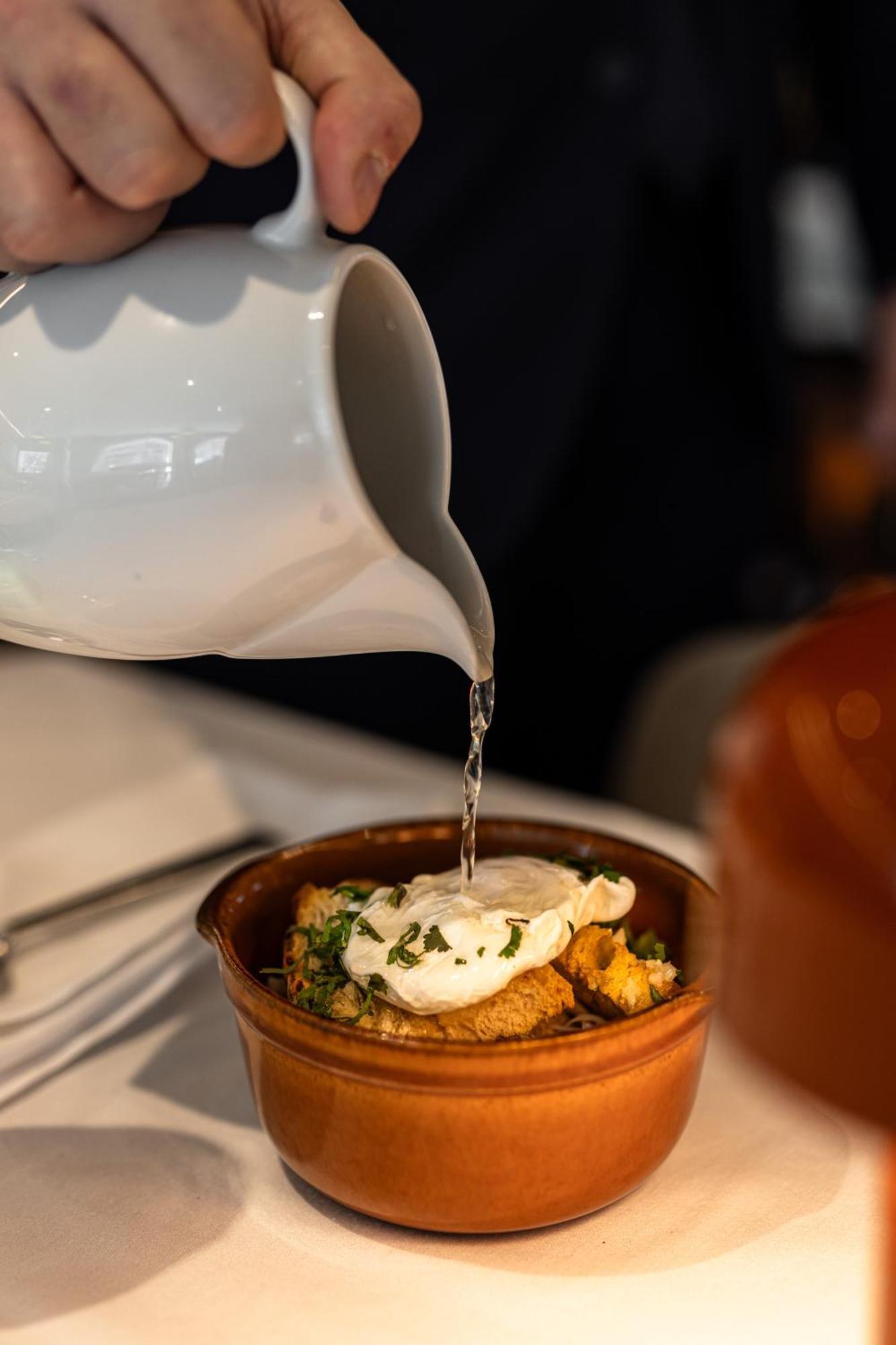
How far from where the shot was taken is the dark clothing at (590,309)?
154 centimetres

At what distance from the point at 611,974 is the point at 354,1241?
6.6 inches

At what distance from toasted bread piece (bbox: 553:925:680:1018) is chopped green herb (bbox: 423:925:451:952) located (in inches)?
2.6

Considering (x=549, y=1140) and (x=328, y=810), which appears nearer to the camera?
(x=549, y=1140)

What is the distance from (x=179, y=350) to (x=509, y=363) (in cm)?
112

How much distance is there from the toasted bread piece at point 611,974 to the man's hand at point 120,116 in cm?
36

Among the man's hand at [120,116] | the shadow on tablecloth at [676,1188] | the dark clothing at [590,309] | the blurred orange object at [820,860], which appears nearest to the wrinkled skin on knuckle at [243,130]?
the man's hand at [120,116]

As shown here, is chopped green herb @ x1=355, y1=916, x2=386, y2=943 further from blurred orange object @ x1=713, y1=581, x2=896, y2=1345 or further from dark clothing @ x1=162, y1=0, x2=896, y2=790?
dark clothing @ x1=162, y1=0, x2=896, y2=790

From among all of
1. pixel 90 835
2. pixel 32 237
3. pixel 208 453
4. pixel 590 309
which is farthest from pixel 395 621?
pixel 590 309

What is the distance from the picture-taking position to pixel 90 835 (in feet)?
3.43

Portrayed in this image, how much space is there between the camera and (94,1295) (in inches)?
23.2

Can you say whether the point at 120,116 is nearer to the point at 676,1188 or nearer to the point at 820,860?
the point at 820,860

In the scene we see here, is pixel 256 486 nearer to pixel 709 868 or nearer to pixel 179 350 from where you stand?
pixel 179 350

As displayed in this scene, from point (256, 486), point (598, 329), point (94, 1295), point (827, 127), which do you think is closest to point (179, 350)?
point (256, 486)

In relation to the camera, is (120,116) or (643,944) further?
(643,944)
